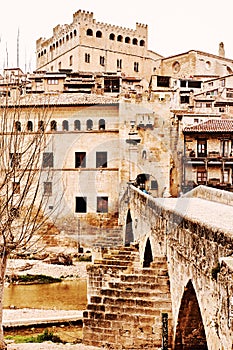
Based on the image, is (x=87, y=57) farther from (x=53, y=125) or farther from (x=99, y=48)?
(x=53, y=125)

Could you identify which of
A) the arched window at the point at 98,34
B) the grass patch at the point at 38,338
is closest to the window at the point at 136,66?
the arched window at the point at 98,34

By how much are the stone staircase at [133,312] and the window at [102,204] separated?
2207 cm

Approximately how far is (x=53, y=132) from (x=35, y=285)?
1196 centimetres

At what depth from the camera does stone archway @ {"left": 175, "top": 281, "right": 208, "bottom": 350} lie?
1048cm

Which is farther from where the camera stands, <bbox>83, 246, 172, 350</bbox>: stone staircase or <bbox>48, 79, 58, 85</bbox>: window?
<bbox>48, 79, 58, 85</bbox>: window

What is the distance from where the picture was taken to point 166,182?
115 ft

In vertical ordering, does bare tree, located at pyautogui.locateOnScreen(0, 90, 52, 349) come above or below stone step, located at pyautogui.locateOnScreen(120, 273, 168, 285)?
above

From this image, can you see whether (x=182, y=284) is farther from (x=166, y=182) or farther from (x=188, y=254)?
(x=166, y=182)

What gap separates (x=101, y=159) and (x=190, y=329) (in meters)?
25.3

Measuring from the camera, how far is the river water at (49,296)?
74.5 ft

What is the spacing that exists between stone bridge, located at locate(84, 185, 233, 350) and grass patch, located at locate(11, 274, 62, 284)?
11.5 meters

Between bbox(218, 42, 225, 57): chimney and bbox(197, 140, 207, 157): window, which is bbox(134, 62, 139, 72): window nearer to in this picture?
bbox(218, 42, 225, 57): chimney

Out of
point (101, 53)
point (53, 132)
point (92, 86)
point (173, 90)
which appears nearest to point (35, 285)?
point (53, 132)

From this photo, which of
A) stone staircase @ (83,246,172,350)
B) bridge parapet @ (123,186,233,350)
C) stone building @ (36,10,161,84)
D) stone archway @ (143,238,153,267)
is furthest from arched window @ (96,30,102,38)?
stone staircase @ (83,246,172,350)
